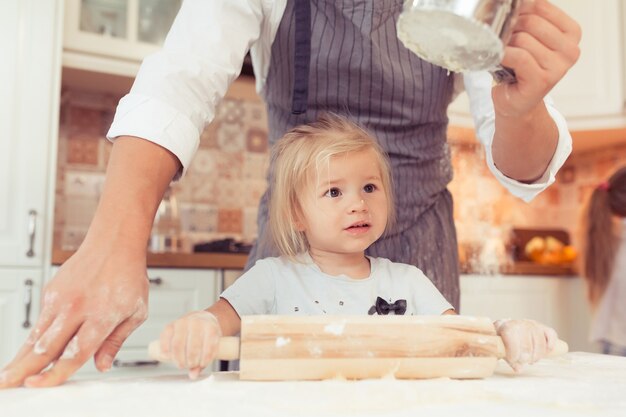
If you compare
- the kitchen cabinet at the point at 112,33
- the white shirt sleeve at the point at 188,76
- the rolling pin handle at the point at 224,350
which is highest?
the kitchen cabinet at the point at 112,33

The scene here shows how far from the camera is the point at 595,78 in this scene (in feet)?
8.20

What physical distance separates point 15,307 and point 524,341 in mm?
1450

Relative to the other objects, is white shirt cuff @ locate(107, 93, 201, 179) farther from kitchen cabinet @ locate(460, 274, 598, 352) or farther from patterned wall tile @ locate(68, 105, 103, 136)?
kitchen cabinet @ locate(460, 274, 598, 352)

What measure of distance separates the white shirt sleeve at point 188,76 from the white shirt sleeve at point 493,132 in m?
0.34

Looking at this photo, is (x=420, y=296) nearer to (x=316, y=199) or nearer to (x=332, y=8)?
(x=316, y=199)

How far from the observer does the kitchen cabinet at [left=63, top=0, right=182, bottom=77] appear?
200 cm

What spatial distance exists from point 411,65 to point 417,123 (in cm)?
9

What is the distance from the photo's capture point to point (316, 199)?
100cm

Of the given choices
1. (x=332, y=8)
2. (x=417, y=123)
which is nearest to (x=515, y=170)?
(x=417, y=123)

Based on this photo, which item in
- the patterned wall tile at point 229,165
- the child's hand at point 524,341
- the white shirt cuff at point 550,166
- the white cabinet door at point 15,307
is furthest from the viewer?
the patterned wall tile at point 229,165

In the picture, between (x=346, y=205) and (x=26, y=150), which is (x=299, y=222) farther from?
(x=26, y=150)

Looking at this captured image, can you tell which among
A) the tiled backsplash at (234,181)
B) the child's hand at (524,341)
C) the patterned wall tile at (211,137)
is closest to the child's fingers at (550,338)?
the child's hand at (524,341)

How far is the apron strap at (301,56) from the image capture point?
0.95 metres

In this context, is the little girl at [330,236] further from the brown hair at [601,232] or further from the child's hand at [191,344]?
the brown hair at [601,232]
